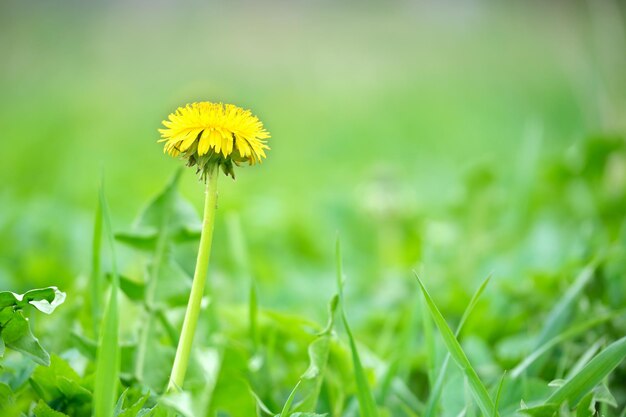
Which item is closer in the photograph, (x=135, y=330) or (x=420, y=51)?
(x=135, y=330)

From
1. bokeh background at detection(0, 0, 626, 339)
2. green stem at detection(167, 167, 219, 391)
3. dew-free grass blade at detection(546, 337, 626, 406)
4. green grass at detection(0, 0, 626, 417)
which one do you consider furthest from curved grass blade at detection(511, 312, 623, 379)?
green stem at detection(167, 167, 219, 391)

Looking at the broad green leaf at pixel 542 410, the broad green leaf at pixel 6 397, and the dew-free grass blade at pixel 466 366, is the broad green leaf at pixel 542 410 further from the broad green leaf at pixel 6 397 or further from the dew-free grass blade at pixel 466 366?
the broad green leaf at pixel 6 397

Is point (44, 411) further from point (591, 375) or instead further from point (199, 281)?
point (591, 375)

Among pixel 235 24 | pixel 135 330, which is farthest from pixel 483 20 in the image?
pixel 135 330

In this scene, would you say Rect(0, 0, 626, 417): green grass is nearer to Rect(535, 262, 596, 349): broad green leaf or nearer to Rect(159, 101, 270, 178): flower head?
Rect(535, 262, 596, 349): broad green leaf

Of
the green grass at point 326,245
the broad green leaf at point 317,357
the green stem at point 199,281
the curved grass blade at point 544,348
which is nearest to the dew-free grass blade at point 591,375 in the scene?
the green grass at point 326,245

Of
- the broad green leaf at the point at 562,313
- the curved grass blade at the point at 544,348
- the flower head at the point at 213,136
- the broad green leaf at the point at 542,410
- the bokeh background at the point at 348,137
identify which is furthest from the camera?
the bokeh background at the point at 348,137

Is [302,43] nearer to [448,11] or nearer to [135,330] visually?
[448,11]
